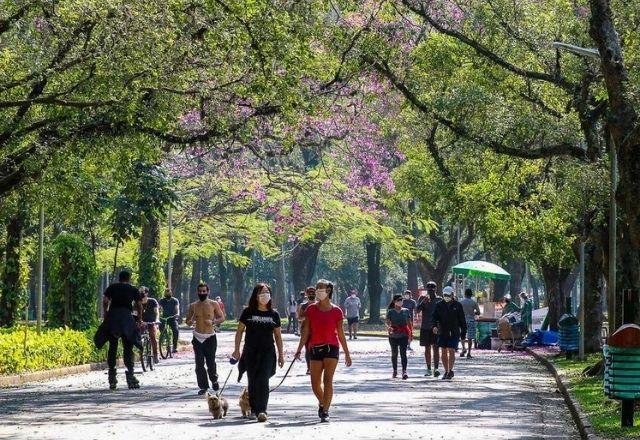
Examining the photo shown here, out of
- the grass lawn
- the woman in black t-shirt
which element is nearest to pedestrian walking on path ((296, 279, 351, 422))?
the woman in black t-shirt

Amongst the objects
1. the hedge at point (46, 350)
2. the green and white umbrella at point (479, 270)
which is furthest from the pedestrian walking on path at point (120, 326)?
the green and white umbrella at point (479, 270)

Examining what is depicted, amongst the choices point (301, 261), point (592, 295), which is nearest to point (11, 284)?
point (592, 295)

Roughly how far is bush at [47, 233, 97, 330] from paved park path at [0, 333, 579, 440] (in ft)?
18.9

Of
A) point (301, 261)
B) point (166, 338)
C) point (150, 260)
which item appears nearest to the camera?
A: point (166, 338)

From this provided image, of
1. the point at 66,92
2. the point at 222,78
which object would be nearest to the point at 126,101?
the point at 66,92

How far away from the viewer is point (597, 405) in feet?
65.1

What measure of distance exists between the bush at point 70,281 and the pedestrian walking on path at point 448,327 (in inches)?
430

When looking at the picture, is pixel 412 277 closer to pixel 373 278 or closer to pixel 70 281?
pixel 373 278

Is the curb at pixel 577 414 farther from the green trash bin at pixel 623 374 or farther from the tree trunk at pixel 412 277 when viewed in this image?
the tree trunk at pixel 412 277

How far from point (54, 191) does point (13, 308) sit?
727 inches

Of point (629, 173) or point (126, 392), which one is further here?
point (126, 392)

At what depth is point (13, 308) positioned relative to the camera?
43.9 metres

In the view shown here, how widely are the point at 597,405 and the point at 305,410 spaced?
4030 millimetres

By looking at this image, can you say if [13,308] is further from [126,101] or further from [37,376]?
[126,101]
